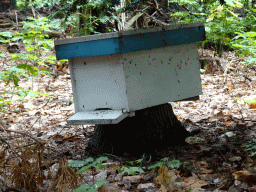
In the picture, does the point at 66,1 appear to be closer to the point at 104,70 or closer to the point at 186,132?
the point at 104,70

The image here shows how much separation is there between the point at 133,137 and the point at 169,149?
1.21ft

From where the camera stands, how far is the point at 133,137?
2664 mm

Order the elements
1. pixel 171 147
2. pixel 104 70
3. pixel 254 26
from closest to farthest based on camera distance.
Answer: pixel 104 70 → pixel 171 147 → pixel 254 26

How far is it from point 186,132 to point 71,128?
1.53 meters

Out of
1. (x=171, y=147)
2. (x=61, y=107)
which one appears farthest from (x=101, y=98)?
(x=61, y=107)

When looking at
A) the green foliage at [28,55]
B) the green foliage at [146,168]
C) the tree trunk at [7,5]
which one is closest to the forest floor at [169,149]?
the green foliage at [146,168]

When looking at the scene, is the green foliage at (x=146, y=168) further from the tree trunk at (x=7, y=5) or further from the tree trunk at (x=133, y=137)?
the tree trunk at (x=7, y=5)

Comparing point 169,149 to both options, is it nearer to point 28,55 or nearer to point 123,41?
point 123,41

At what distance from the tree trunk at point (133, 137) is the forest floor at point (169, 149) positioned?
5.1 inches

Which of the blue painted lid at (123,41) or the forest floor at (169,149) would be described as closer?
the forest floor at (169,149)

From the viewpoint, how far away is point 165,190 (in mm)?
1704

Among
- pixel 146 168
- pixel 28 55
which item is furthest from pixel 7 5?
pixel 146 168

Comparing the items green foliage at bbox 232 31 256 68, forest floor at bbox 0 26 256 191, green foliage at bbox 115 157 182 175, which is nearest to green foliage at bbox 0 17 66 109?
forest floor at bbox 0 26 256 191

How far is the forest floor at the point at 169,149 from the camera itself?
1.64 metres
